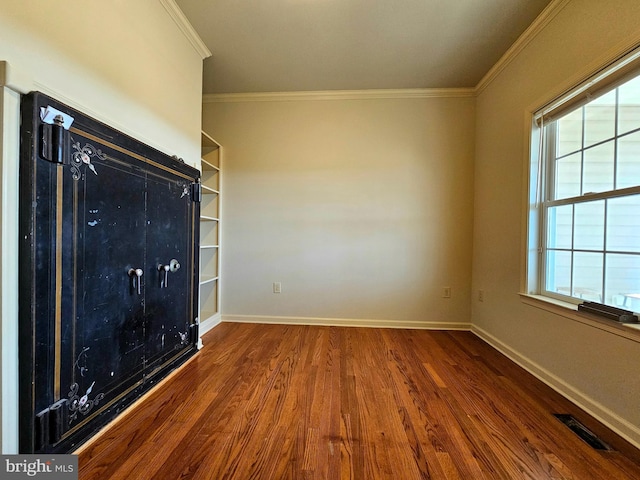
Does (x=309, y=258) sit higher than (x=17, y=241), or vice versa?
(x=17, y=241)

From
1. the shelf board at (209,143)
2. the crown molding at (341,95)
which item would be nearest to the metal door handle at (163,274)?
the shelf board at (209,143)

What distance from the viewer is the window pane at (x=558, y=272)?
5.68ft

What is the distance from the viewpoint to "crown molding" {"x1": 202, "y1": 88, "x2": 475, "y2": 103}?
2748 millimetres

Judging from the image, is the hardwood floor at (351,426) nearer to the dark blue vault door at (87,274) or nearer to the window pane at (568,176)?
the dark blue vault door at (87,274)

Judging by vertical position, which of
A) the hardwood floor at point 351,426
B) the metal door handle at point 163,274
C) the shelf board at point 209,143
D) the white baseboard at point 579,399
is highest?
the shelf board at point 209,143

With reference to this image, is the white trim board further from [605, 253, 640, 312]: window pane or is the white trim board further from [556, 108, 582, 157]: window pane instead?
[556, 108, 582, 157]: window pane

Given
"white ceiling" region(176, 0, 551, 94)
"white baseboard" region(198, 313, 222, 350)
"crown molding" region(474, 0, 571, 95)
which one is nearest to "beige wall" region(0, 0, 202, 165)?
"white ceiling" region(176, 0, 551, 94)

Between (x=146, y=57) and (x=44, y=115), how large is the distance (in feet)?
2.99

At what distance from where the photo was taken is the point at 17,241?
94 centimetres

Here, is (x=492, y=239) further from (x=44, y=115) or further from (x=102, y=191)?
(x=44, y=115)

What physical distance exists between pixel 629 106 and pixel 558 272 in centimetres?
108

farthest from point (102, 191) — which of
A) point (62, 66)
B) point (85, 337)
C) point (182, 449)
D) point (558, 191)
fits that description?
point (558, 191)

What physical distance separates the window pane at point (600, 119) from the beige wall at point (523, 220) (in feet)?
0.66

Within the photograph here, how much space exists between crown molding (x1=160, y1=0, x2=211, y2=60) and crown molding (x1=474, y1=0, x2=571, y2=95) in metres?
2.63
